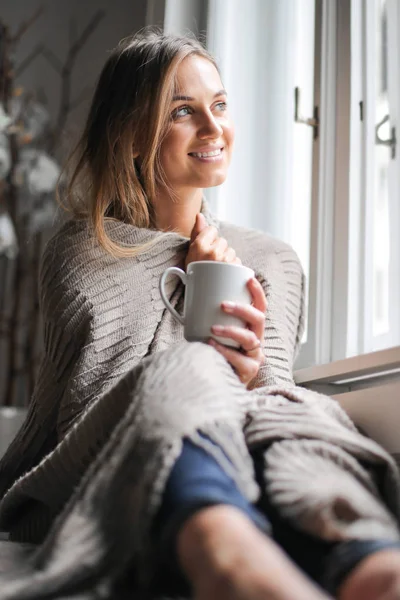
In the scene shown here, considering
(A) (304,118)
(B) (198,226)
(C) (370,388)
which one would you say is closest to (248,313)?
(C) (370,388)

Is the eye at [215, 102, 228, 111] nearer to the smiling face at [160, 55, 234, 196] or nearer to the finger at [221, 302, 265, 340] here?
the smiling face at [160, 55, 234, 196]

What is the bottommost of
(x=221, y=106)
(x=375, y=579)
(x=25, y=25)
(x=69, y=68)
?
Answer: (x=375, y=579)

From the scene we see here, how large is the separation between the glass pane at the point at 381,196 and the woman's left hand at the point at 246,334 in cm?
47

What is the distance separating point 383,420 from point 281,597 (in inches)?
17.8

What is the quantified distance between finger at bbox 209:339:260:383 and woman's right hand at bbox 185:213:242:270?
0.66 ft

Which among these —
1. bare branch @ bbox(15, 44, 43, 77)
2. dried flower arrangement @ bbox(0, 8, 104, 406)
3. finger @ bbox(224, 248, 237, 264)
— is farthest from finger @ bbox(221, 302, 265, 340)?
bare branch @ bbox(15, 44, 43, 77)

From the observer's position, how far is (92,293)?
1118mm

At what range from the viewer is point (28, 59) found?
2.64m

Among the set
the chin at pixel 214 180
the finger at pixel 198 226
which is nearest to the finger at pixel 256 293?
the finger at pixel 198 226

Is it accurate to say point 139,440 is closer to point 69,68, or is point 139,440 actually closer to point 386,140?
point 386,140

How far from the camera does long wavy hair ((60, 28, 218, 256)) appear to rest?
3.91ft

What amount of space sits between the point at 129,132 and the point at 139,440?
0.70m

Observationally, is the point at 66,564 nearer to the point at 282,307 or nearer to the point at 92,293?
the point at 92,293

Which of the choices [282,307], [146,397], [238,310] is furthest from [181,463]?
[282,307]
